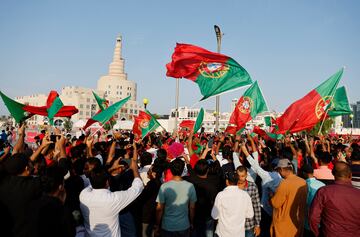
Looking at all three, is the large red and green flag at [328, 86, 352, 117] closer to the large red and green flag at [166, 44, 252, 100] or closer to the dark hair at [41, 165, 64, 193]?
the large red and green flag at [166, 44, 252, 100]

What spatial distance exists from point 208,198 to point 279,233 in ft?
3.66

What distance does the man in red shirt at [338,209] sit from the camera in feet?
10.3

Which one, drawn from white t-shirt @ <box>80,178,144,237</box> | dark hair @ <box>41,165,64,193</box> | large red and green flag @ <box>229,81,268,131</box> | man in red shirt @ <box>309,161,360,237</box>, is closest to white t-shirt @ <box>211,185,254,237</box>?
man in red shirt @ <box>309,161,360,237</box>

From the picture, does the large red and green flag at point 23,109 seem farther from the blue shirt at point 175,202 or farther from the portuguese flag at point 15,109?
the blue shirt at point 175,202

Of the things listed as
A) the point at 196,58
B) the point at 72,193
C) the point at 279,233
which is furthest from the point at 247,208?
the point at 196,58

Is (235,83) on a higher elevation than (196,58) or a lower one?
lower

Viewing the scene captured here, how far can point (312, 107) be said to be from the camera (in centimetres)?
778

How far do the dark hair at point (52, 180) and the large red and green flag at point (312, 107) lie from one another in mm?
6404

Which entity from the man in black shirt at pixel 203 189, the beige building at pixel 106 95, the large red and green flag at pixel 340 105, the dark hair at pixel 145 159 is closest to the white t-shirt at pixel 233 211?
the man in black shirt at pixel 203 189

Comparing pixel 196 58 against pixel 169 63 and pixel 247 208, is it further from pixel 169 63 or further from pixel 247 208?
pixel 247 208

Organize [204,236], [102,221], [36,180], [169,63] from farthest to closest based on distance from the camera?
[169,63] < [204,236] < [102,221] < [36,180]

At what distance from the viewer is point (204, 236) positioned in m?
5.39

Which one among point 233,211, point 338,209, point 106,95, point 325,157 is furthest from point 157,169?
point 106,95

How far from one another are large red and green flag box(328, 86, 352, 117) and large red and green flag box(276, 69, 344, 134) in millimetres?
2855
